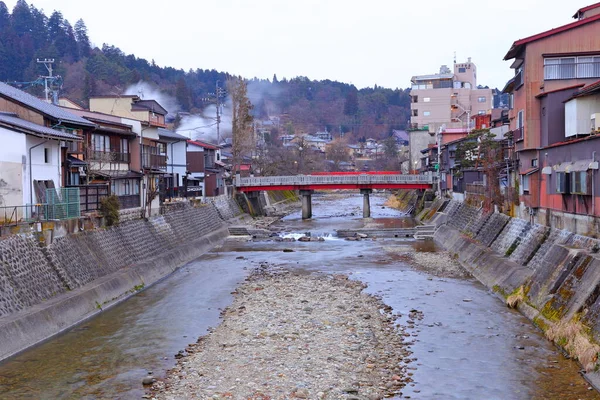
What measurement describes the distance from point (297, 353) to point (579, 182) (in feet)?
41.2

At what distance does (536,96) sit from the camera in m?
28.8

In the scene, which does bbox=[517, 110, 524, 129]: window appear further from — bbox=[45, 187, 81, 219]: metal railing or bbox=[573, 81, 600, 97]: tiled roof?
bbox=[45, 187, 81, 219]: metal railing

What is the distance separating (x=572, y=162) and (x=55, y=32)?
498ft

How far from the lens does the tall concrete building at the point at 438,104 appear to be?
93869 millimetres

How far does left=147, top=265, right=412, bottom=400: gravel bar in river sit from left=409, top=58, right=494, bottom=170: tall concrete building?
235ft

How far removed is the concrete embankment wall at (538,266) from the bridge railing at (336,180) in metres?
24.6

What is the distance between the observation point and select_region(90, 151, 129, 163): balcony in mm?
34594

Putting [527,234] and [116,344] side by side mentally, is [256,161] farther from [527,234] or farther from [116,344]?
[116,344]

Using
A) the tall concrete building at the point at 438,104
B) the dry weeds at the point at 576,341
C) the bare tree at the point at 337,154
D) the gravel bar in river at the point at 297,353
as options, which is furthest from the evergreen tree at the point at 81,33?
the dry weeds at the point at 576,341

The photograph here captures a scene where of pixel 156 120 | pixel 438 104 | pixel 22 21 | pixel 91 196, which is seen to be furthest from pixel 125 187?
pixel 22 21

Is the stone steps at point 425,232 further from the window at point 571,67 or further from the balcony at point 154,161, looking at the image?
the balcony at point 154,161

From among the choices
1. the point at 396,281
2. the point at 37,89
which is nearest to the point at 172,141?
the point at 396,281

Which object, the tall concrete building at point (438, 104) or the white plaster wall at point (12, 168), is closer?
the white plaster wall at point (12, 168)

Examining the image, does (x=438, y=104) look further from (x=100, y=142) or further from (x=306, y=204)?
(x=100, y=142)
